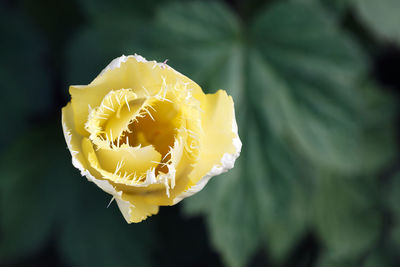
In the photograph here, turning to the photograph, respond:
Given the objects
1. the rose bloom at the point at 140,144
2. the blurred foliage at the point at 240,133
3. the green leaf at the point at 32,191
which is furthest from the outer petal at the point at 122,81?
the green leaf at the point at 32,191

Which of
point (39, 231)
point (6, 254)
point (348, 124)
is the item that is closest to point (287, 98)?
point (348, 124)

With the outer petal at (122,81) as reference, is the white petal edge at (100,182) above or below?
below

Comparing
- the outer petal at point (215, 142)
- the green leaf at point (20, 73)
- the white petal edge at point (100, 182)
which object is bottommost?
the green leaf at point (20, 73)

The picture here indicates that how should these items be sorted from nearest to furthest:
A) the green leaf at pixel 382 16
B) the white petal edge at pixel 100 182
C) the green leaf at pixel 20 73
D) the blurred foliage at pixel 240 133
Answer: the white petal edge at pixel 100 182 → the blurred foliage at pixel 240 133 → the green leaf at pixel 382 16 → the green leaf at pixel 20 73

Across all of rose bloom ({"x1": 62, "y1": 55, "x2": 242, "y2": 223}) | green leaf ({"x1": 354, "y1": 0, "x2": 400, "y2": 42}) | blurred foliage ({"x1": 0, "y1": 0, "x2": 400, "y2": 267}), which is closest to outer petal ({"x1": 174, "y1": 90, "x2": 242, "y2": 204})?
rose bloom ({"x1": 62, "y1": 55, "x2": 242, "y2": 223})

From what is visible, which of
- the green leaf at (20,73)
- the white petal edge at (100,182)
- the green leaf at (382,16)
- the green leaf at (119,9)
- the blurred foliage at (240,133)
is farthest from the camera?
the green leaf at (20,73)

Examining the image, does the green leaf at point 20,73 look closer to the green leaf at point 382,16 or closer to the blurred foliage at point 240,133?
the blurred foliage at point 240,133
